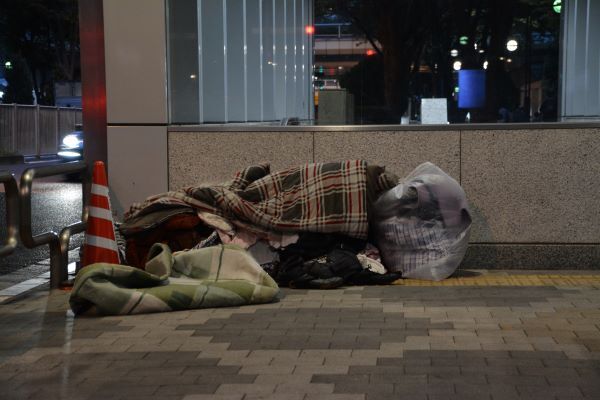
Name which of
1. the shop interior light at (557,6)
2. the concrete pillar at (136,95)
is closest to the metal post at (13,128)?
the shop interior light at (557,6)

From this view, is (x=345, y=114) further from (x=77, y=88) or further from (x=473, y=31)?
(x=77, y=88)

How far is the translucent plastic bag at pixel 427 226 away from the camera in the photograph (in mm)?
7281

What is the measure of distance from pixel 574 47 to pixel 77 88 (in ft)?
140

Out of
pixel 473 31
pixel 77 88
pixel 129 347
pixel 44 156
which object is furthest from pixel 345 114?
pixel 77 88

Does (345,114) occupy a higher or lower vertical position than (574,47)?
lower

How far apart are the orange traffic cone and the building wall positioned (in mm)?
1848

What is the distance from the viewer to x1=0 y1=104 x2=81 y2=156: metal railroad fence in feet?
116

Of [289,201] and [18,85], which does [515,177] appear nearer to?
[289,201]

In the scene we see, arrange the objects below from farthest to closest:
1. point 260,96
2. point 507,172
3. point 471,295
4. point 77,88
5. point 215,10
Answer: point 77,88 → point 260,96 → point 215,10 → point 507,172 → point 471,295

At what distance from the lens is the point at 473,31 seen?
35.3ft

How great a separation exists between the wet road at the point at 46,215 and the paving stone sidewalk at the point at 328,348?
3101 mm

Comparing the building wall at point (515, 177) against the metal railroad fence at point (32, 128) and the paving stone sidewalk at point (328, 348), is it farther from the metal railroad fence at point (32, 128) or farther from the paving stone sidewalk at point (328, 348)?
the metal railroad fence at point (32, 128)

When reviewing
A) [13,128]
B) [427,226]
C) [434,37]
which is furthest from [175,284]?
[13,128]

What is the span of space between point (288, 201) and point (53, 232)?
1.65 metres
